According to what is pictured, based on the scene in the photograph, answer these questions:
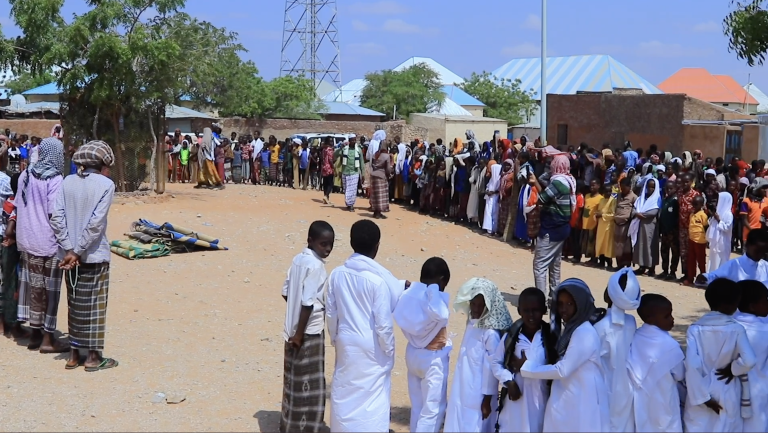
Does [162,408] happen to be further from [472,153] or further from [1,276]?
[472,153]

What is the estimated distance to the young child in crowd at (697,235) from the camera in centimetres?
1142

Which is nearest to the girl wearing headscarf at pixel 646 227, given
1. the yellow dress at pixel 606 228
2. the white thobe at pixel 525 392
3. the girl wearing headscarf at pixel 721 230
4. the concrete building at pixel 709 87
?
the yellow dress at pixel 606 228

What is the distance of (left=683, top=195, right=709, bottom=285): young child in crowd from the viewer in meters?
11.4

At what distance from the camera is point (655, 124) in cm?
2356

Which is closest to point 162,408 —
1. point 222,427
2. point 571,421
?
point 222,427

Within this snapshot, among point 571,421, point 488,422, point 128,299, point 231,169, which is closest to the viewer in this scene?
point 571,421

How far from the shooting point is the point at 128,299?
9.45m

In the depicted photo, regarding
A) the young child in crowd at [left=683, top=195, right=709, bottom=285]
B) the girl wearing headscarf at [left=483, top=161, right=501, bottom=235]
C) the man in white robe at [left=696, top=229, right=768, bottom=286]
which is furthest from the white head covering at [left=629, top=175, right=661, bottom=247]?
the man in white robe at [left=696, top=229, right=768, bottom=286]

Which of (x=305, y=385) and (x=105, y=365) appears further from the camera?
(x=105, y=365)

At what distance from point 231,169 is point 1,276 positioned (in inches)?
603

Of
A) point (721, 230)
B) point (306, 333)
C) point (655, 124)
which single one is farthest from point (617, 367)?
point (655, 124)

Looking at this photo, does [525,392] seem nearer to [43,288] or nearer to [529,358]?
[529,358]

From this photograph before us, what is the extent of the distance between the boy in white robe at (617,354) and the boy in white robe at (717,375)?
0.33 metres

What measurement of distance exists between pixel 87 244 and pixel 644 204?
318 inches
